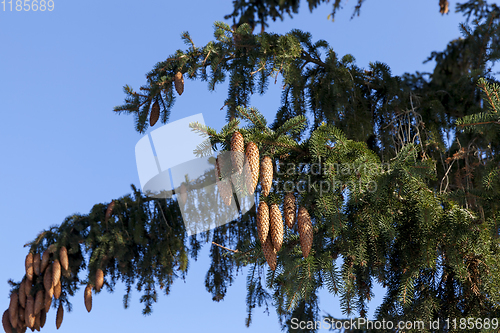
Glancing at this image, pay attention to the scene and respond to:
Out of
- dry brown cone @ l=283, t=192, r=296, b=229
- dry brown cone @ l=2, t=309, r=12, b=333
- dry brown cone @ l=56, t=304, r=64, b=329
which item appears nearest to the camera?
dry brown cone @ l=283, t=192, r=296, b=229

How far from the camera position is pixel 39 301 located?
3764 millimetres

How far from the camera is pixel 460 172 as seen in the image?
4.09 metres

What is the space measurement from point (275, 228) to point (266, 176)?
0.82 ft

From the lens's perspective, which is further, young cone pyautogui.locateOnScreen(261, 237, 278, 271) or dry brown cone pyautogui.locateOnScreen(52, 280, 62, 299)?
dry brown cone pyautogui.locateOnScreen(52, 280, 62, 299)

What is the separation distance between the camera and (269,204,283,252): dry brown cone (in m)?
2.04

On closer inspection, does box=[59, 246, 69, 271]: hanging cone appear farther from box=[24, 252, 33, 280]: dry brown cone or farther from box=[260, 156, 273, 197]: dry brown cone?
box=[260, 156, 273, 197]: dry brown cone

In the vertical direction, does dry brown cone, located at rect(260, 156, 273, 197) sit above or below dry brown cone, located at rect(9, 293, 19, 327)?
above

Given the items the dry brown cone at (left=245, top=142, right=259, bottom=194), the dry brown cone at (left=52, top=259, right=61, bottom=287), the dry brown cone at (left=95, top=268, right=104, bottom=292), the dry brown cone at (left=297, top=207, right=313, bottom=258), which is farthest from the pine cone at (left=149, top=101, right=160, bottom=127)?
the dry brown cone at (left=297, top=207, right=313, bottom=258)

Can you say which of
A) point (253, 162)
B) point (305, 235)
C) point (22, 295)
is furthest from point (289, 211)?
point (22, 295)

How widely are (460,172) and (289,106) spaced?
5.54 feet

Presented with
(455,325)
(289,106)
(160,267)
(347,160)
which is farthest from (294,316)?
(347,160)

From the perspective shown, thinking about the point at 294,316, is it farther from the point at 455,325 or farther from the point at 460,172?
the point at 460,172

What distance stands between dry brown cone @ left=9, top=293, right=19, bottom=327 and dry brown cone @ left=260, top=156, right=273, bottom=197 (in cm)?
280

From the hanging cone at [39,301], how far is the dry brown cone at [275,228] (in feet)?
8.67
